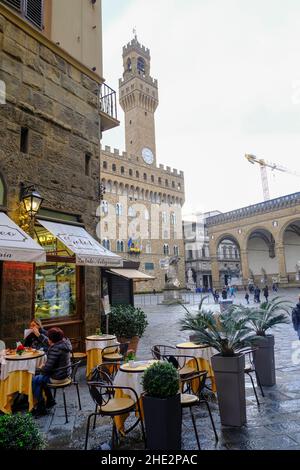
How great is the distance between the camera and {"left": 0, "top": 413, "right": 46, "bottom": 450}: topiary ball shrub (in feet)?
6.33

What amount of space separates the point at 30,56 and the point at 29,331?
17.5ft

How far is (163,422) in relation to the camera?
269 centimetres

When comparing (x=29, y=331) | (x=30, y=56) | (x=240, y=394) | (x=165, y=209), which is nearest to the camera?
(x=240, y=394)

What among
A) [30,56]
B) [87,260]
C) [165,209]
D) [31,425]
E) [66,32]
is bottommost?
[31,425]

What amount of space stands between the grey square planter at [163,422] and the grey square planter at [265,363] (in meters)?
2.34

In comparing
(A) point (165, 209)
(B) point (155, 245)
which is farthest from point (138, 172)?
(B) point (155, 245)

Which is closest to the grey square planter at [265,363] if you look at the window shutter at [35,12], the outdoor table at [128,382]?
the outdoor table at [128,382]

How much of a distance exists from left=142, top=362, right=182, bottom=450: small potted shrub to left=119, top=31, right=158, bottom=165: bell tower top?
4361 cm

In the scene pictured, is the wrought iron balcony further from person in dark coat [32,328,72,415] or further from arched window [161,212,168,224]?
arched window [161,212,168,224]

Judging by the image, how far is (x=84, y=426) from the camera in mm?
3559

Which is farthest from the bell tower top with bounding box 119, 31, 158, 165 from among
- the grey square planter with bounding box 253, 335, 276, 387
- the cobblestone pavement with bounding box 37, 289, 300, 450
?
the cobblestone pavement with bounding box 37, 289, 300, 450

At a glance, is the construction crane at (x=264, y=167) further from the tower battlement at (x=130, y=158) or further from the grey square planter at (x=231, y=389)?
the grey square planter at (x=231, y=389)

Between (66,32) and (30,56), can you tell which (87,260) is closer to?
(30,56)

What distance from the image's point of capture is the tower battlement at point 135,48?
47031mm
